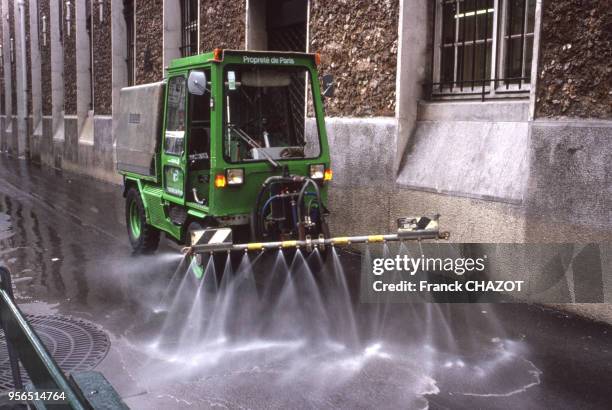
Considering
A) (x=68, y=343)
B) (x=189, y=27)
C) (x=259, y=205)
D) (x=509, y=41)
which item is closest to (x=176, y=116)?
(x=259, y=205)

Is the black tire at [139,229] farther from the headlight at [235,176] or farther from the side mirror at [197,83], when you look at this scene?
the side mirror at [197,83]

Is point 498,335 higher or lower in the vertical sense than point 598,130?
lower

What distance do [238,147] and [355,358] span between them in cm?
293

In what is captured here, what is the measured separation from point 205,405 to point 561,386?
2477mm

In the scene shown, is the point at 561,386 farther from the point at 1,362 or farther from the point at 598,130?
the point at 1,362

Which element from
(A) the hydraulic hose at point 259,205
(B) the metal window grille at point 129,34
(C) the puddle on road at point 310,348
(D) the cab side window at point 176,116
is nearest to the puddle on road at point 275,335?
(C) the puddle on road at point 310,348

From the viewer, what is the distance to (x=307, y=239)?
6.08 meters

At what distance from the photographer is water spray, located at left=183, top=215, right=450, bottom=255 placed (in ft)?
19.2

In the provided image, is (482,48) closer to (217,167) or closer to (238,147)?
(238,147)

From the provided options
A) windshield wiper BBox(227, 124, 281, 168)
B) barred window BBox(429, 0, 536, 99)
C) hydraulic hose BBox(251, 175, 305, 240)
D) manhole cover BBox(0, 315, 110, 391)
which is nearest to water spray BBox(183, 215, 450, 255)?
hydraulic hose BBox(251, 175, 305, 240)

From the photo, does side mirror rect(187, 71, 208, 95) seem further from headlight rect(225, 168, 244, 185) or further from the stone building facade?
the stone building facade

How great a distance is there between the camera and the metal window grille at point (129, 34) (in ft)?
59.2

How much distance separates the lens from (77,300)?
21.6ft

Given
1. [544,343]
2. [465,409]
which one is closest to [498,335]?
[544,343]
